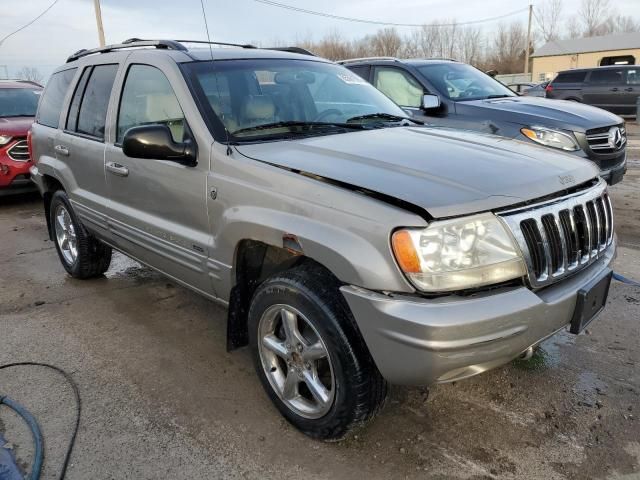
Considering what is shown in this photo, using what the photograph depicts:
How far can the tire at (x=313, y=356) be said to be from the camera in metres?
2.32

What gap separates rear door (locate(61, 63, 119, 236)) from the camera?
398 centimetres

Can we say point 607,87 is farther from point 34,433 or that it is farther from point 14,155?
point 34,433

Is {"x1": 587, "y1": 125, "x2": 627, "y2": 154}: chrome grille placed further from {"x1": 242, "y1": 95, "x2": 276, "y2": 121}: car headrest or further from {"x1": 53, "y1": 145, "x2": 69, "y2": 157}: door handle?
{"x1": 53, "y1": 145, "x2": 69, "y2": 157}: door handle

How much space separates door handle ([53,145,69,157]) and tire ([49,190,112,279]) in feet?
1.32

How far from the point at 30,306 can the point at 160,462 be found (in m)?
2.56

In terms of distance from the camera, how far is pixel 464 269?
212 centimetres

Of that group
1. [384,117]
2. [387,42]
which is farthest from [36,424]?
[387,42]

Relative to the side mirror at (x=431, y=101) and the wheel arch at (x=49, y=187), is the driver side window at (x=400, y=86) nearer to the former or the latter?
the side mirror at (x=431, y=101)

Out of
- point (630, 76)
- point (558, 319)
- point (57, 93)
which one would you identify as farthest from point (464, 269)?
point (630, 76)

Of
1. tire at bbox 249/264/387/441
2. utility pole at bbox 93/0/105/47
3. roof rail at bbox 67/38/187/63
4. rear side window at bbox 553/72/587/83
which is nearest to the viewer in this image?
tire at bbox 249/264/387/441

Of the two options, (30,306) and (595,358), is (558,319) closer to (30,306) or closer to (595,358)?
(595,358)

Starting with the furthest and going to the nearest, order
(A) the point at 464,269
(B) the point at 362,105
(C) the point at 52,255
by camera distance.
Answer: (C) the point at 52,255, (B) the point at 362,105, (A) the point at 464,269

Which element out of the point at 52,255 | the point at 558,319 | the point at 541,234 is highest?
the point at 541,234

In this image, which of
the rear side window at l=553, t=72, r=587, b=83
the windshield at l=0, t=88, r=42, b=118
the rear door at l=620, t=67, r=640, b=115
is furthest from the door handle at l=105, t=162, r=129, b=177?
the rear door at l=620, t=67, r=640, b=115
